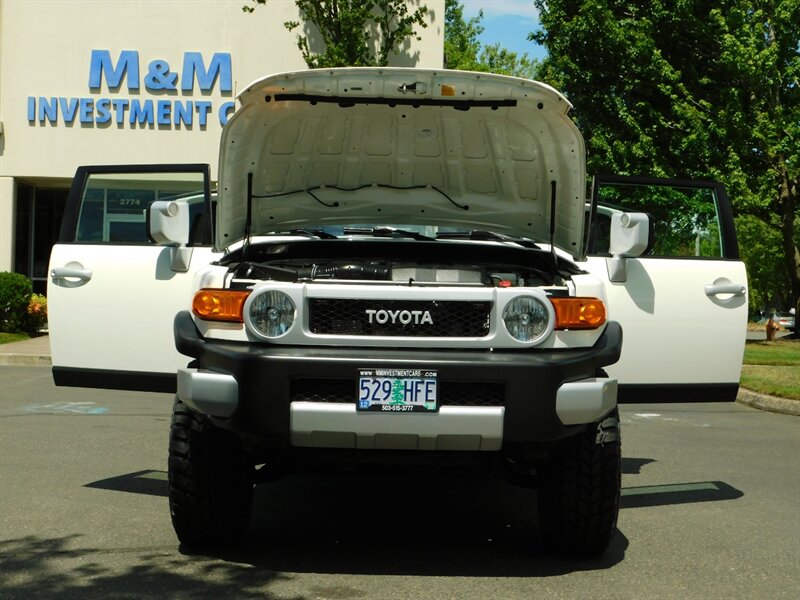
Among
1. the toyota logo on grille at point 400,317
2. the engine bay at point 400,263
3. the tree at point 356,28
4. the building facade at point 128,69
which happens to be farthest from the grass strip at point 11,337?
the toyota logo on grille at point 400,317

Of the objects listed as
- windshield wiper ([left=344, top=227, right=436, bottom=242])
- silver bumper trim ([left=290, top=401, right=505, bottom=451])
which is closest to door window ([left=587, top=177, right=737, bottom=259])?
windshield wiper ([left=344, top=227, right=436, bottom=242])

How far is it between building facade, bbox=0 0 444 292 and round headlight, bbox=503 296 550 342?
21479 millimetres

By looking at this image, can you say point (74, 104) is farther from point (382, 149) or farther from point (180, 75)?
point (382, 149)

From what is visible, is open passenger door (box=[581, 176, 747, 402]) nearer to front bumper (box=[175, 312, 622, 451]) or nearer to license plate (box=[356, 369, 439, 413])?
front bumper (box=[175, 312, 622, 451])

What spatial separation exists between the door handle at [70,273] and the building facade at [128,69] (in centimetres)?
1996

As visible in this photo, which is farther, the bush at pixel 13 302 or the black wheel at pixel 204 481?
the bush at pixel 13 302

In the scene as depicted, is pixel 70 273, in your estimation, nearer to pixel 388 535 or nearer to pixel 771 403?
pixel 388 535

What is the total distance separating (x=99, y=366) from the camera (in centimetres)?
607

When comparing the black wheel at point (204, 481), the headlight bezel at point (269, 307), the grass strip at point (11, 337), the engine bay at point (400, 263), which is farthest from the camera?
the grass strip at point (11, 337)

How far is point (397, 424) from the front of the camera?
15.1 ft

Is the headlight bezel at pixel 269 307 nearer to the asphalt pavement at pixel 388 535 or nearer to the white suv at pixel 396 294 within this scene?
the white suv at pixel 396 294

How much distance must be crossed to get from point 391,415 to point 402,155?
6.81 feet

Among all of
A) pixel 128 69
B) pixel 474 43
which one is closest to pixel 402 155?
pixel 128 69

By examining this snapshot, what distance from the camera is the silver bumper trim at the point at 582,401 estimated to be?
4.65m
